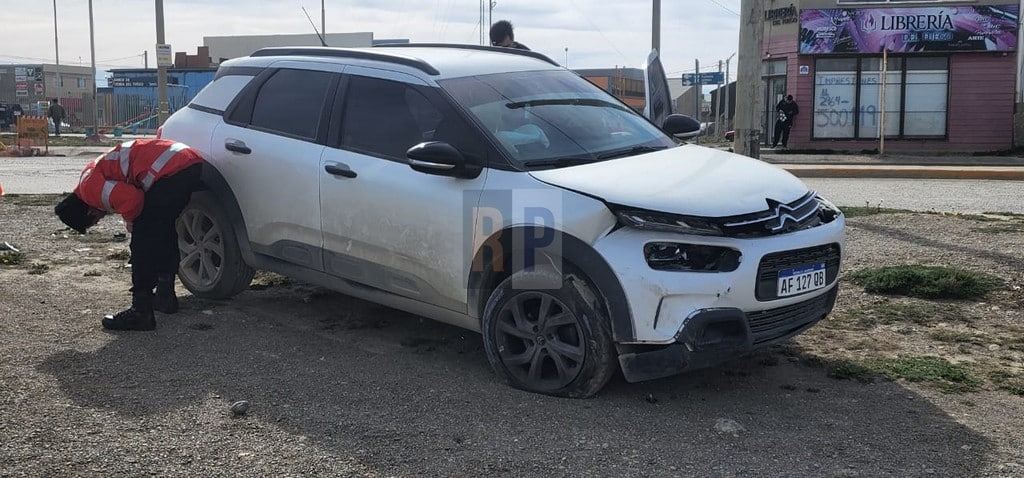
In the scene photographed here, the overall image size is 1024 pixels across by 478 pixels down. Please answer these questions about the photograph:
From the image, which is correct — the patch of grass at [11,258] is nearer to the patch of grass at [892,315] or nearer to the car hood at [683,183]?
the car hood at [683,183]

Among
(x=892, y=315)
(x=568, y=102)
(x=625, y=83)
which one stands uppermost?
(x=625, y=83)

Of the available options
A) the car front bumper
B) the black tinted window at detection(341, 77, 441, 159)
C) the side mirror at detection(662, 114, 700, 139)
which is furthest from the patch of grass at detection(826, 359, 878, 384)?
the black tinted window at detection(341, 77, 441, 159)

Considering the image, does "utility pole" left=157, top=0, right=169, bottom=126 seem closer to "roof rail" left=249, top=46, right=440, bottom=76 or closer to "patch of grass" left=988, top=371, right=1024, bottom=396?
"roof rail" left=249, top=46, right=440, bottom=76

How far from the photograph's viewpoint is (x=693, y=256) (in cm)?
421

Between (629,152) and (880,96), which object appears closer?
(629,152)

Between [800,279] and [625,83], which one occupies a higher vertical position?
[625,83]

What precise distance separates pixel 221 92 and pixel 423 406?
9.61 feet

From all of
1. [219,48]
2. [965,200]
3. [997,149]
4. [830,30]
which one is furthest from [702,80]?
[219,48]

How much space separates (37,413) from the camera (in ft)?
14.0

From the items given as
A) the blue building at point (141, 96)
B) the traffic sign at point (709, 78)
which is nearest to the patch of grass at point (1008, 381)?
the traffic sign at point (709, 78)

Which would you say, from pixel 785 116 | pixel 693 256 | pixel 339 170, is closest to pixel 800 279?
pixel 693 256

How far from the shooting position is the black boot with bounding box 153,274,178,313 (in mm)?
5977

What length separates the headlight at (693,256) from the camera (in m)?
4.18

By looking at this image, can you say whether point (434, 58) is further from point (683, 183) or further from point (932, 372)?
point (932, 372)
